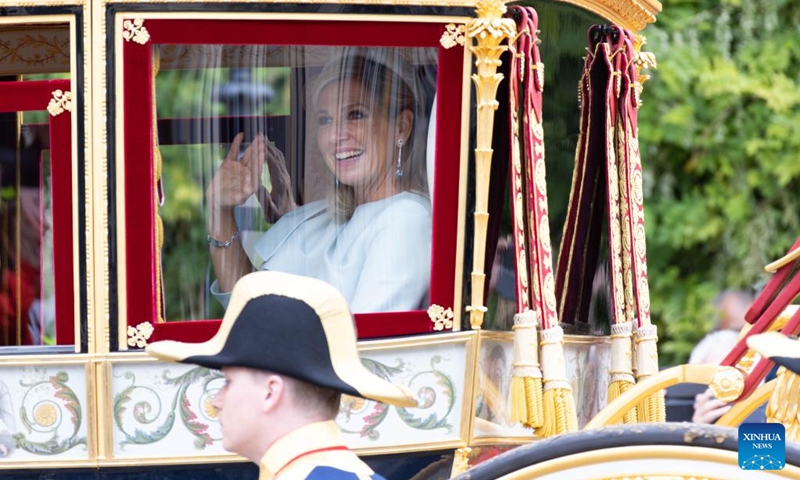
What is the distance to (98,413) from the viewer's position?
4.15 m

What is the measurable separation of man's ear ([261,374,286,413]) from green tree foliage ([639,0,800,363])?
6745 mm

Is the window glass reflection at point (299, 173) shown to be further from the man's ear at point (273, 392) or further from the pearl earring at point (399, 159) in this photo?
the man's ear at point (273, 392)

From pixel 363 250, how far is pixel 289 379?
52.4 inches

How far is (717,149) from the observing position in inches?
385

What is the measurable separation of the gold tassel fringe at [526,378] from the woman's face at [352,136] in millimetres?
503

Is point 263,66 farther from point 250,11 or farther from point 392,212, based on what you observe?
point 392,212

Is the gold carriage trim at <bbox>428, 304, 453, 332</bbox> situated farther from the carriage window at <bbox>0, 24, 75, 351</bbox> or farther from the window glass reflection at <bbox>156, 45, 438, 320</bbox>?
the carriage window at <bbox>0, 24, 75, 351</bbox>

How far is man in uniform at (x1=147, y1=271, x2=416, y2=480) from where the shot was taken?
115 inches

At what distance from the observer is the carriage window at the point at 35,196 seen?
4.21 metres

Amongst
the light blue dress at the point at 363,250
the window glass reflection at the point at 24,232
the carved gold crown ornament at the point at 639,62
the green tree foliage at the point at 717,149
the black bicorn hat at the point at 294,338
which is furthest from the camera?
the green tree foliage at the point at 717,149

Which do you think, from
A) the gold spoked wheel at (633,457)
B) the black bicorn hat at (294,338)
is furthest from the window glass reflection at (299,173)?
the black bicorn hat at (294,338)

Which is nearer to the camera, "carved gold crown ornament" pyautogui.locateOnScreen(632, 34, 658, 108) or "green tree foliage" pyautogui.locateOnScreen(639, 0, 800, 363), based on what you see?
"carved gold crown ornament" pyautogui.locateOnScreen(632, 34, 658, 108)

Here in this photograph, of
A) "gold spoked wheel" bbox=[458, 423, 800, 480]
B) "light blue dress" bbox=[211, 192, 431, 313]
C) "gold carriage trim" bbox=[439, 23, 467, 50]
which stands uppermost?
"gold carriage trim" bbox=[439, 23, 467, 50]

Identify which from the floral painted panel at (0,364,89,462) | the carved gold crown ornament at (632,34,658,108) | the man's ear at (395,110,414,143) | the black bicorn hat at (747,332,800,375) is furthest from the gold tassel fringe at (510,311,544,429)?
the floral painted panel at (0,364,89,462)
